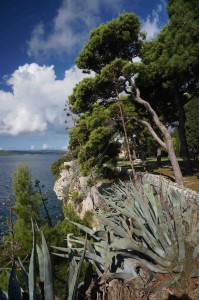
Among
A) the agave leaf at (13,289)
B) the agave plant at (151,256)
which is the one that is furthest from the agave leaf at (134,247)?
the agave leaf at (13,289)

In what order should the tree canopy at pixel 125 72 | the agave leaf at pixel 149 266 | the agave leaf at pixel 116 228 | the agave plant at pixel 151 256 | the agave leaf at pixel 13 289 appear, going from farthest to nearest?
1. the tree canopy at pixel 125 72
2. the agave leaf at pixel 116 228
3. the agave leaf at pixel 149 266
4. the agave plant at pixel 151 256
5. the agave leaf at pixel 13 289

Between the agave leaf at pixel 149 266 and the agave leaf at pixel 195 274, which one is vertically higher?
the agave leaf at pixel 149 266

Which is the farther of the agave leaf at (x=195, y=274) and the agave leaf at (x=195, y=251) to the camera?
the agave leaf at (x=195, y=251)

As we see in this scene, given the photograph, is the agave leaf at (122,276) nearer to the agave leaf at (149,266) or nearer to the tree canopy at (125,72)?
the agave leaf at (149,266)

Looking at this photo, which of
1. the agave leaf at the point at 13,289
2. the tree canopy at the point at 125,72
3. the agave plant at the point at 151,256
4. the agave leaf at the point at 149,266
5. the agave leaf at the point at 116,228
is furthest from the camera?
the tree canopy at the point at 125,72

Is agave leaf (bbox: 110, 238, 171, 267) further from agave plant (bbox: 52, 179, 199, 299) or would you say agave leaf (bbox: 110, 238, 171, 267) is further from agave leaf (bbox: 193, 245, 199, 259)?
agave leaf (bbox: 193, 245, 199, 259)

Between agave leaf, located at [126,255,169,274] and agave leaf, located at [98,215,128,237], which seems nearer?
agave leaf, located at [126,255,169,274]

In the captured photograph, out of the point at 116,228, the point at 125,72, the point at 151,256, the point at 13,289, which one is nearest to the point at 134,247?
the point at 151,256

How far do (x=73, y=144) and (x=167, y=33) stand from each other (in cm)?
892

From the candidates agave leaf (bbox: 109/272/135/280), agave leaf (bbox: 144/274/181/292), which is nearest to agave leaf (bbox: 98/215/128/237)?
agave leaf (bbox: 109/272/135/280)

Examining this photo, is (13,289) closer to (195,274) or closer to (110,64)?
(195,274)

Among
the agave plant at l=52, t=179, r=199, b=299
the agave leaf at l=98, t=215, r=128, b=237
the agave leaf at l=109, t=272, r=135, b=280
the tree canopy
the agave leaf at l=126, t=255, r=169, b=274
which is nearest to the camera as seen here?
the agave leaf at l=109, t=272, r=135, b=280

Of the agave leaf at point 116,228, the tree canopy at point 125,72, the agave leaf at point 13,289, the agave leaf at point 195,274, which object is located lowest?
the agave leaf at point 195,274

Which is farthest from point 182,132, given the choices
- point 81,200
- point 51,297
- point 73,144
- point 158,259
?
point 51,297
